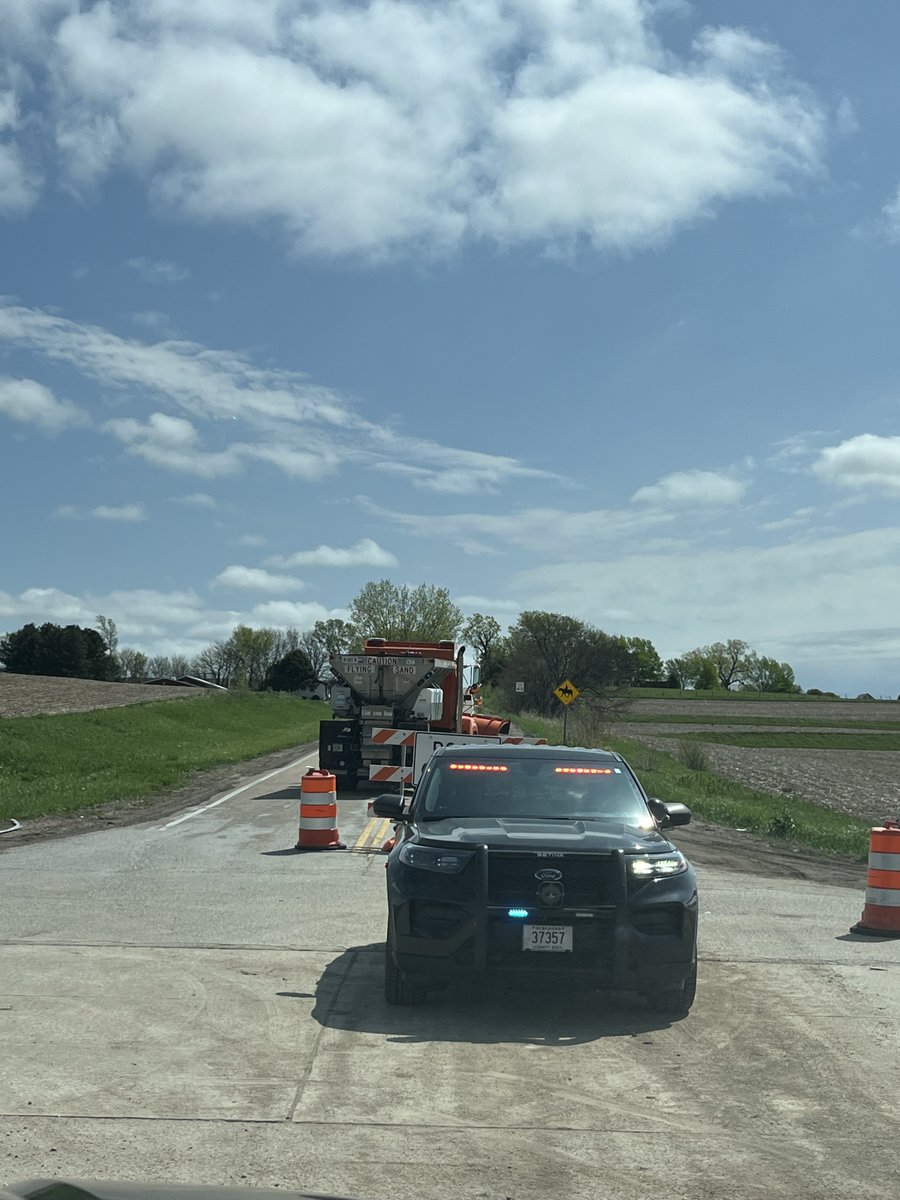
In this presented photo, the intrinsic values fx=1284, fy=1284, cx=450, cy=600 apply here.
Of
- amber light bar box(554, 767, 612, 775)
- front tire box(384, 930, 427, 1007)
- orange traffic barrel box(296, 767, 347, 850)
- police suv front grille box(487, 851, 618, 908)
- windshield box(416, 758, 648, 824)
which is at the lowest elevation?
front tire box(384, 930, 427, 1007)

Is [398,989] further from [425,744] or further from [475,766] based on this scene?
[425,744]

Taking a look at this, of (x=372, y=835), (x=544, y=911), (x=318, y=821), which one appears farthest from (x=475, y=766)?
(x=372, y=835)

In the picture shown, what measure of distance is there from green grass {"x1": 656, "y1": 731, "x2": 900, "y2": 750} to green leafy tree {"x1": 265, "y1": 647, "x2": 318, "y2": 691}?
217 feet

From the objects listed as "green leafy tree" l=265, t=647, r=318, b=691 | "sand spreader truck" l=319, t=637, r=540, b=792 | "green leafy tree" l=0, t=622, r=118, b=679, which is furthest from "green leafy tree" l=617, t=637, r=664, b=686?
"sand spreader truck" l=319, t=637, r=540, b=792

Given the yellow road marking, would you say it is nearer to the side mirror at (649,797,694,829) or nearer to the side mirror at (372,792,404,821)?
the side mirror at (372,792,404,821)

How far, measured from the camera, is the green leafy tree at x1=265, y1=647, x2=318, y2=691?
138375mm

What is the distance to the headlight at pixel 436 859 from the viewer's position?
781 cm

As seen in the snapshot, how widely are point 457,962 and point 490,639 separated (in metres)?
107

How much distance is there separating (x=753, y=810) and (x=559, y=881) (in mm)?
19061

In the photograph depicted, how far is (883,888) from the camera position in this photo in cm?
1110

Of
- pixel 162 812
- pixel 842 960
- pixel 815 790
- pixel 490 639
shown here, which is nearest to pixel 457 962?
pixel 842 960

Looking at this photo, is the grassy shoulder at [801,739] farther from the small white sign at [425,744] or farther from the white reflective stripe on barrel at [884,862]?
the white reflective stripe on barrel at [884,862]

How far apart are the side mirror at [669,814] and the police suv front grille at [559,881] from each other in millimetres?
1741

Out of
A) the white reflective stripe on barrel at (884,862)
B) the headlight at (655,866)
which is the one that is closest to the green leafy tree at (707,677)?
the white reflective stripe on barrel at (884,862)
